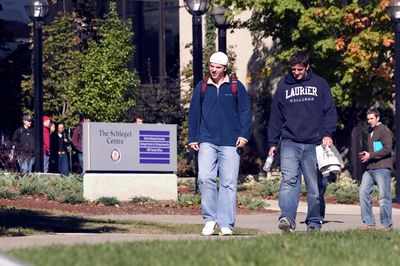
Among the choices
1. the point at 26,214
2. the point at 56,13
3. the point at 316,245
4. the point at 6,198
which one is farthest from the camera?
the point at 56,13

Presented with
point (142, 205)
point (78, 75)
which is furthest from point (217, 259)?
point (78, 75)

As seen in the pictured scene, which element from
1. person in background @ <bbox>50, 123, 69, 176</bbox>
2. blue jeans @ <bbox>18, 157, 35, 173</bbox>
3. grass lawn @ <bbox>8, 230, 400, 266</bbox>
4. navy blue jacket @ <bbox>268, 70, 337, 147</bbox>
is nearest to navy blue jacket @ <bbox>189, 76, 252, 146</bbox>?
navy blue jacket @ <bbox>268, 70, 337, 147</bbox>

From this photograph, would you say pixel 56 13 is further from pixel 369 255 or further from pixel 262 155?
pixel 369 255

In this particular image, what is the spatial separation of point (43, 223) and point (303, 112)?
4.34 m

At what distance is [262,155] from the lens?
3306cm

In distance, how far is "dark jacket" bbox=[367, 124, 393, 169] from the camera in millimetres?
15695

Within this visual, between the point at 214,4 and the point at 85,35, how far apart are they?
4409 millimetres

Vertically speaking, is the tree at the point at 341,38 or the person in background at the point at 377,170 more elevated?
the tree at the point at 341,38

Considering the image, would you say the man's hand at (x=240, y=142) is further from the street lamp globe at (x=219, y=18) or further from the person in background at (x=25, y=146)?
the person in background at (x=25, y=146)

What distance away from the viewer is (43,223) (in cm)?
1570

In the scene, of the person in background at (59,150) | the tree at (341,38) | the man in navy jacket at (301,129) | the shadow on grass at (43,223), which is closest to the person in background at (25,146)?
the person in background at (59,150)

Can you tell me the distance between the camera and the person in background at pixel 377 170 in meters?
15.7

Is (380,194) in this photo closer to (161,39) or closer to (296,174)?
(296,174)

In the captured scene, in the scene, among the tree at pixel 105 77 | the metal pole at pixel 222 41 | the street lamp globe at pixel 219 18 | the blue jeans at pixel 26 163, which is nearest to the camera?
the metal pole at pixel 222 41
